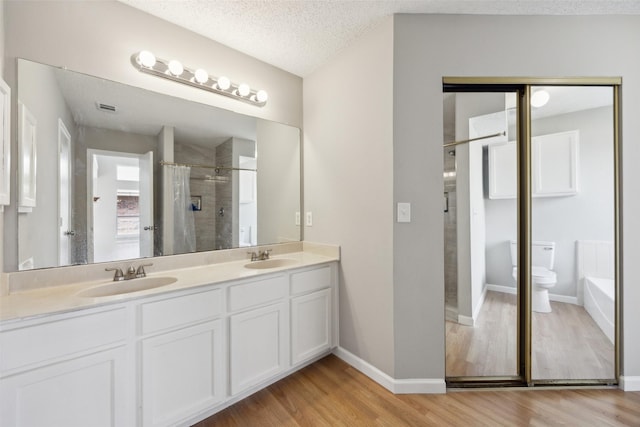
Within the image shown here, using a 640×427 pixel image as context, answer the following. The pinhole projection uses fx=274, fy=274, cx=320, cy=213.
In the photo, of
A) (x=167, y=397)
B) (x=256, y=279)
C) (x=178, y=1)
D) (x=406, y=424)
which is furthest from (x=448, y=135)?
(x=167, y=397)

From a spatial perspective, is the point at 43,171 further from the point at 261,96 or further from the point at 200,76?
the point at 261,96

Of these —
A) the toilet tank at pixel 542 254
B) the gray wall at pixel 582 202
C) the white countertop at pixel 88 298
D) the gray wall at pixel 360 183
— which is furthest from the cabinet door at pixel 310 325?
the gray wall at pixel 582 202

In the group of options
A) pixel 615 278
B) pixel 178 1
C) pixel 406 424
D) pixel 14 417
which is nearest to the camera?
pixel 14 417

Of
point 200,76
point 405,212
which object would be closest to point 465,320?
point 405,212

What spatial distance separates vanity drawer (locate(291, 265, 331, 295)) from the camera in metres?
1.99

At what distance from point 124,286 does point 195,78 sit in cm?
147

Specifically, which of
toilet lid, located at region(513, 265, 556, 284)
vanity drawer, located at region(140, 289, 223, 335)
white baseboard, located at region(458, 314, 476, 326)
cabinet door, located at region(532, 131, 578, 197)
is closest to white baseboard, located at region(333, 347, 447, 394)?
white baseboard, located at region(458, 314, 476, 326)

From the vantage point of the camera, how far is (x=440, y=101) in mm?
1806

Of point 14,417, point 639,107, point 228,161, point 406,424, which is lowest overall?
point 406,424

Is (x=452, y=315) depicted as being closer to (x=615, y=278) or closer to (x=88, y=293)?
(x=615, y=278)

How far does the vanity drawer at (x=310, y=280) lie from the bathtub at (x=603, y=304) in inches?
69.8

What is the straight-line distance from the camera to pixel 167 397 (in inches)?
55.4

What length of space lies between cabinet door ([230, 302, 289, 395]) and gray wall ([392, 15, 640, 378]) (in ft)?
2.58

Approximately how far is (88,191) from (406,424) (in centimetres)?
226
